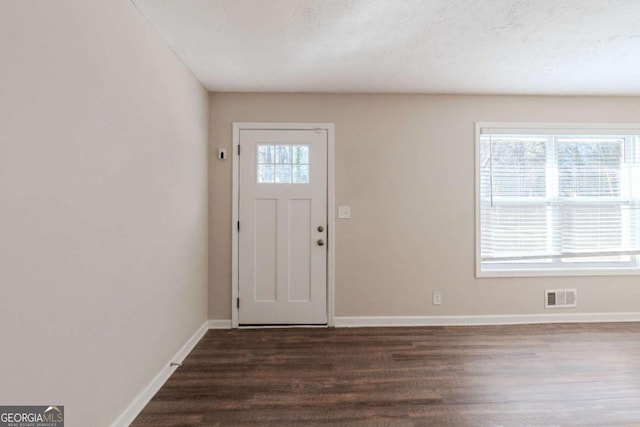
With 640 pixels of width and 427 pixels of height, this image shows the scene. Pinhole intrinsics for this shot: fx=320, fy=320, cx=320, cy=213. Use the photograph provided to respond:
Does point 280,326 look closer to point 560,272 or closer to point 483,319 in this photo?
point 483,319

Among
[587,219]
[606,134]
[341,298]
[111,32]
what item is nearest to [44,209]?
[111,32]

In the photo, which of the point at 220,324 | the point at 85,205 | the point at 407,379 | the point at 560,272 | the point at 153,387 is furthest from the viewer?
the point at 560,272

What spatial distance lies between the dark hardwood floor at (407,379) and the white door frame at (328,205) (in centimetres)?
31

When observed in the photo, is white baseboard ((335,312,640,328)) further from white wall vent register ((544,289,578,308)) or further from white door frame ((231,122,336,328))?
white door frame ((231,122,336,328))

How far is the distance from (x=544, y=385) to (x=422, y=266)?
138cm

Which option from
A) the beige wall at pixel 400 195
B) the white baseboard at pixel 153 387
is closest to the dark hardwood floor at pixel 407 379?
the white baseboard at pixel 153 387

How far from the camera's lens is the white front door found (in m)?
3.29

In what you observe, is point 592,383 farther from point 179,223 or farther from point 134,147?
point 134,147

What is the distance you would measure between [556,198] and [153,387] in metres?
4.04

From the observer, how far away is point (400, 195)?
10.9 ft

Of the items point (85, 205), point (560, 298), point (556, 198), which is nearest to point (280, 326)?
point (85, 205)

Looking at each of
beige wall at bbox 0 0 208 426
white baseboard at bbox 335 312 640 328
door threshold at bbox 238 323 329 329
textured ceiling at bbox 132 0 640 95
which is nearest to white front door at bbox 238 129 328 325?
door threshold at bbox 238 323 329 329

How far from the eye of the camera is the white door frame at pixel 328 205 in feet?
10.7

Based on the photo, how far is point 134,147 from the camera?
1.86 meters
